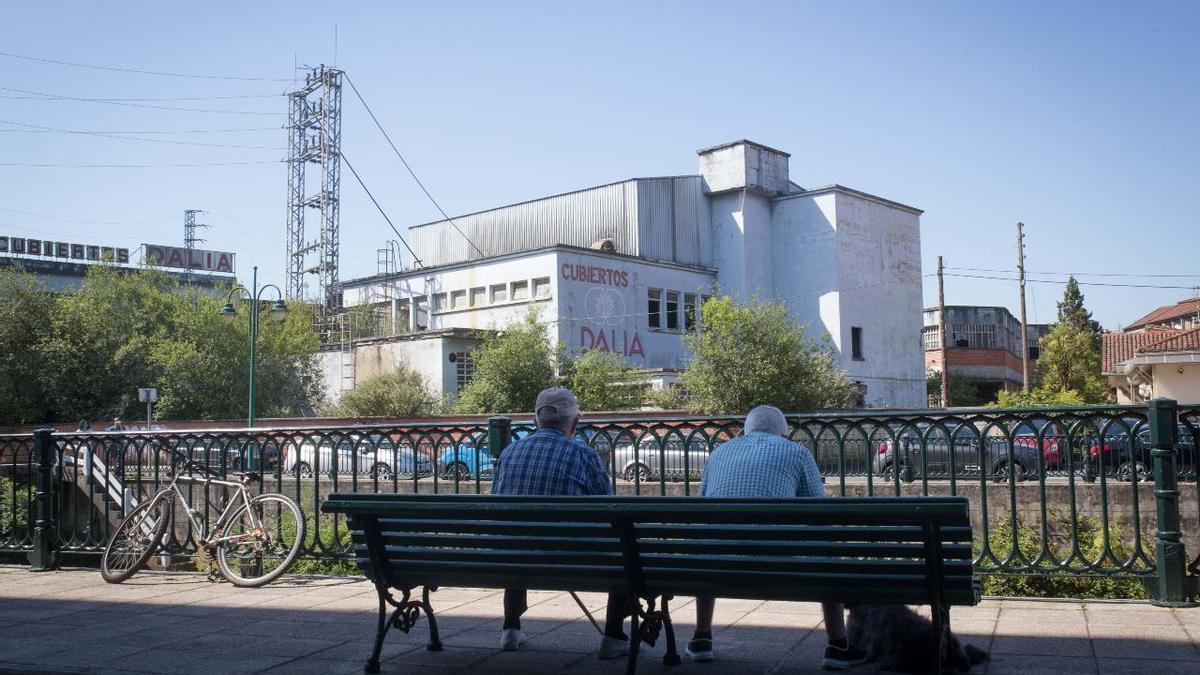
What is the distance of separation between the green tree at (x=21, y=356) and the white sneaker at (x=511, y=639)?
163ft

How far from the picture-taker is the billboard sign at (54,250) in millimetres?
85562

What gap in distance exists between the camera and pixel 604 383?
1827 inches

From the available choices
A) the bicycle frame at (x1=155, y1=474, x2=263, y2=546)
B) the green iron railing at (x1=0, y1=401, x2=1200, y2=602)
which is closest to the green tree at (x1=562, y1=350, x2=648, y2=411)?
the green iron railing at (x1=0, y1=401, x2=1200, y2=602)

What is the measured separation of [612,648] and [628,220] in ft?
171

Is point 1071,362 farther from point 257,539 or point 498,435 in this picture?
point 257,539

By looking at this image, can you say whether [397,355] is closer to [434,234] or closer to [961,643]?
[434,234]

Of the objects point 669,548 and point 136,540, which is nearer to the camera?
point 669,548

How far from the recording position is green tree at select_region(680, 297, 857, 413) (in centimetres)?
4409

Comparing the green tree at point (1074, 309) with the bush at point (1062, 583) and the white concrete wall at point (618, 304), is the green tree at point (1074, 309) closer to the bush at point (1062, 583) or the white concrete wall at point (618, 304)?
the white concrete wall at point (618, 304)

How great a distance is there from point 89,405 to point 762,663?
50.9m

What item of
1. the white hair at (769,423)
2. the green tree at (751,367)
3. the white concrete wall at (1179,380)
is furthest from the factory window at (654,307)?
the white hair at (769,423)

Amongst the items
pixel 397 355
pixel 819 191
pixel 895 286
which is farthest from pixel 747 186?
pixel 397 355

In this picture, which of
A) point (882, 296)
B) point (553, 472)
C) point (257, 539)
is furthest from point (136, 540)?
point (882, 296)

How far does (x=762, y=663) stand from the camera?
6.20 m
